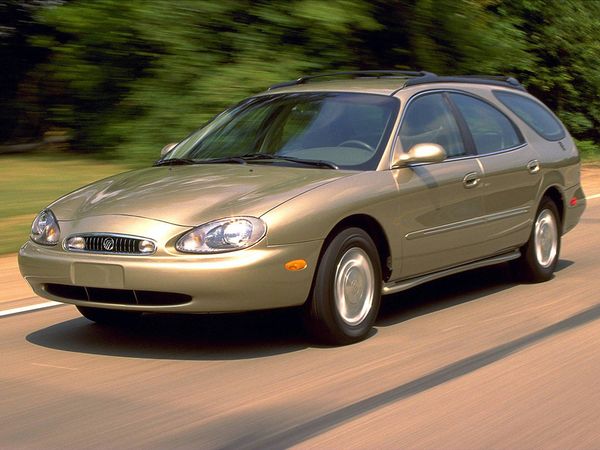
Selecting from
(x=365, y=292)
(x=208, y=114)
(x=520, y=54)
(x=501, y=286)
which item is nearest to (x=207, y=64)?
(x=208, y=114)

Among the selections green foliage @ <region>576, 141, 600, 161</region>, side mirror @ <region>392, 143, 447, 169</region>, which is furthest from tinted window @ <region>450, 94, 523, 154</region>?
green foliage @ <region>576, 141, 600, 161</region>

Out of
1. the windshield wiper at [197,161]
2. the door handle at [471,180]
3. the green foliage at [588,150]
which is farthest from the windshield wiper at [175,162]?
the green foliage at [588,150]

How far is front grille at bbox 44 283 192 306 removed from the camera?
6266 mm

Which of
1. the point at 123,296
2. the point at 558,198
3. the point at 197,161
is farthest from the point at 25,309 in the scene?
the point at 558,198

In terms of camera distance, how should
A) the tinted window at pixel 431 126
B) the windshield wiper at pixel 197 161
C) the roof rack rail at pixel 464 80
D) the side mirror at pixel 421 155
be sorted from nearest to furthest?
the side mirror at pixel 421 155 → the windshield wiper at pixel 197 161 → the tinted window at pixel 431 126 → the roof rack rail at pixel 464 80

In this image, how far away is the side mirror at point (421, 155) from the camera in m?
7.23

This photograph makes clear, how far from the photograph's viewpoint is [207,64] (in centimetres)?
1831

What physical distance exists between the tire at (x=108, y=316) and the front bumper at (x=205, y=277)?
762 mm

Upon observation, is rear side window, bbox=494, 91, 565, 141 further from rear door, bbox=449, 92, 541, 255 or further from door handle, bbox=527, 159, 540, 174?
door handle, bbox=527, 159, 540, 174

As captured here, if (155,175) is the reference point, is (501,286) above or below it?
below

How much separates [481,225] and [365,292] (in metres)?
1.49

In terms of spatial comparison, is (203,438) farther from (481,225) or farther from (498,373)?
(481,225)

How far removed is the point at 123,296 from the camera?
6340 mm

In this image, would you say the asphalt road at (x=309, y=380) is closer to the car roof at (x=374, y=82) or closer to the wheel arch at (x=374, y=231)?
the wheel arch at (x=374, y=231)
